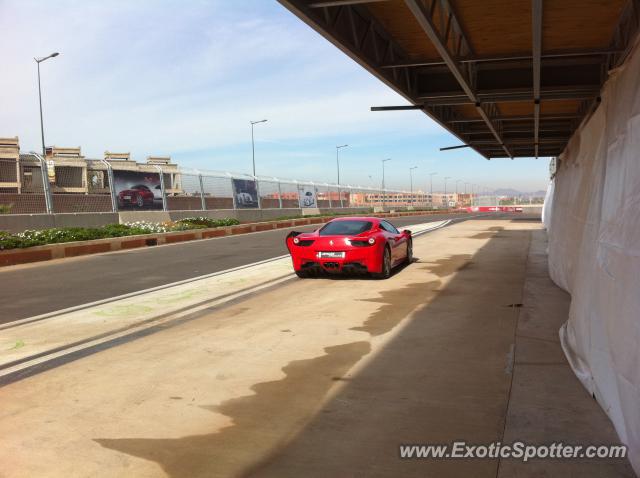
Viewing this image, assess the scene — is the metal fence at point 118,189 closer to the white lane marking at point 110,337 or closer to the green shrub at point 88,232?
the green shrub at point 88,232

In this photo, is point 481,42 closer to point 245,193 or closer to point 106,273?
point 106,273

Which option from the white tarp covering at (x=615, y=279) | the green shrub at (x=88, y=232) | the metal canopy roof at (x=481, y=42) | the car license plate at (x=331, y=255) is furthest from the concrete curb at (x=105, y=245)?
the white tarp covering at (x=615, y=279)

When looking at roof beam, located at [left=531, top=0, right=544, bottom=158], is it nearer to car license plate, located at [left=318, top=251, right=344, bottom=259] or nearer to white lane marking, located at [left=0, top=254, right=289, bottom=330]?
car license plate, located at [left=318, top=251, right=344, bottom=259]

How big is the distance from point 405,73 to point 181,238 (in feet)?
51.8

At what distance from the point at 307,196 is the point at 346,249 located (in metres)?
35.5

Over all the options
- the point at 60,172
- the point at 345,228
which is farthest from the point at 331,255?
the point at 60,172

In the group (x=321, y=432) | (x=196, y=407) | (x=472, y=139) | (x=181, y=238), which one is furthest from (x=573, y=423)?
(x=181, y=238)

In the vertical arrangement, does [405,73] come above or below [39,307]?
above

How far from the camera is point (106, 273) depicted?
12.9 m

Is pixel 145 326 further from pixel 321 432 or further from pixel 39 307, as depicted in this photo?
pixel 321 432

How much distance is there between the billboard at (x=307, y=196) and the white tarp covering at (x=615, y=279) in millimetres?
39029

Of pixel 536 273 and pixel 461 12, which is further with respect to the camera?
pixel 536 273

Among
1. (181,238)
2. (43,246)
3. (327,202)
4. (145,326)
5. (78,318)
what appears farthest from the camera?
(327,202)

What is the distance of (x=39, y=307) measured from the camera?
28.8 feet
